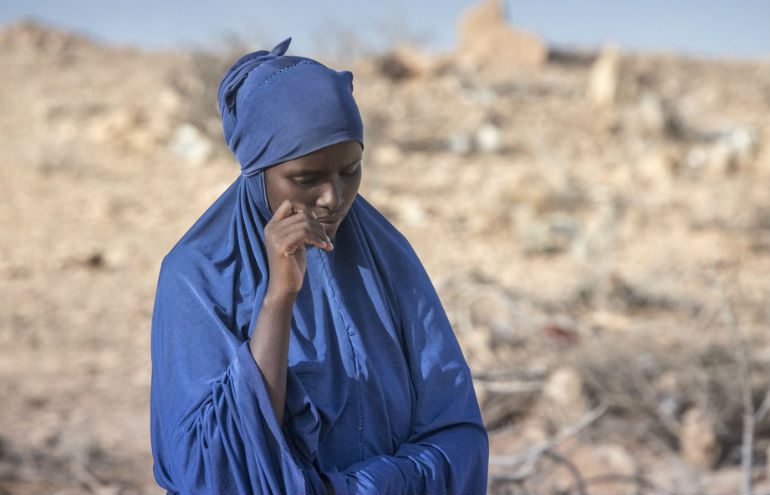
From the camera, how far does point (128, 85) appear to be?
1387 centimetres

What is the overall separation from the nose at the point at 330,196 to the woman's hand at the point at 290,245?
0.19 feet

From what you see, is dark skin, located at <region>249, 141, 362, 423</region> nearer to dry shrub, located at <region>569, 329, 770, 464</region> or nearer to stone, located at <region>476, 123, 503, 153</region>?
dry shrub, located at <region>569, 329, 770, 464</region>

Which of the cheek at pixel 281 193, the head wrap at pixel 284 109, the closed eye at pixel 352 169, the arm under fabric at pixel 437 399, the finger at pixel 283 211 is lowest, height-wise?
the arm under fabric at pixel 437 399

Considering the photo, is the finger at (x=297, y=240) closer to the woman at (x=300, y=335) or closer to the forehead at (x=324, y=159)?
the woman at (x=300, y=335)

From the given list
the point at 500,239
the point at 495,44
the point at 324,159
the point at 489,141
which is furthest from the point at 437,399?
the point at 495,44

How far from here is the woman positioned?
151cm

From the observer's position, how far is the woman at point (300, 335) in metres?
1.51

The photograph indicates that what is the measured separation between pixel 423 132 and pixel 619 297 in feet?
18.4

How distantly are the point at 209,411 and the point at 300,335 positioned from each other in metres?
0.23

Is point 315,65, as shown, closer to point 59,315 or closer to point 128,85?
point 59,315

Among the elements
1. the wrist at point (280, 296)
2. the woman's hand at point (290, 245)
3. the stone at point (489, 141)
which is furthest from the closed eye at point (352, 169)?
the stone at point (489, 141)

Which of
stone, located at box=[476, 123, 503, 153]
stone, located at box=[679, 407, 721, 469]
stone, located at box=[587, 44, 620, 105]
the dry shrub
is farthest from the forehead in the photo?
stone, located at box=[587, 44, 620, 105]

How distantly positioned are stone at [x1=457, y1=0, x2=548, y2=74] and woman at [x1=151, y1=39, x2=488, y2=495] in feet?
46.1

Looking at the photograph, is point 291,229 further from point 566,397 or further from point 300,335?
point 566,397
